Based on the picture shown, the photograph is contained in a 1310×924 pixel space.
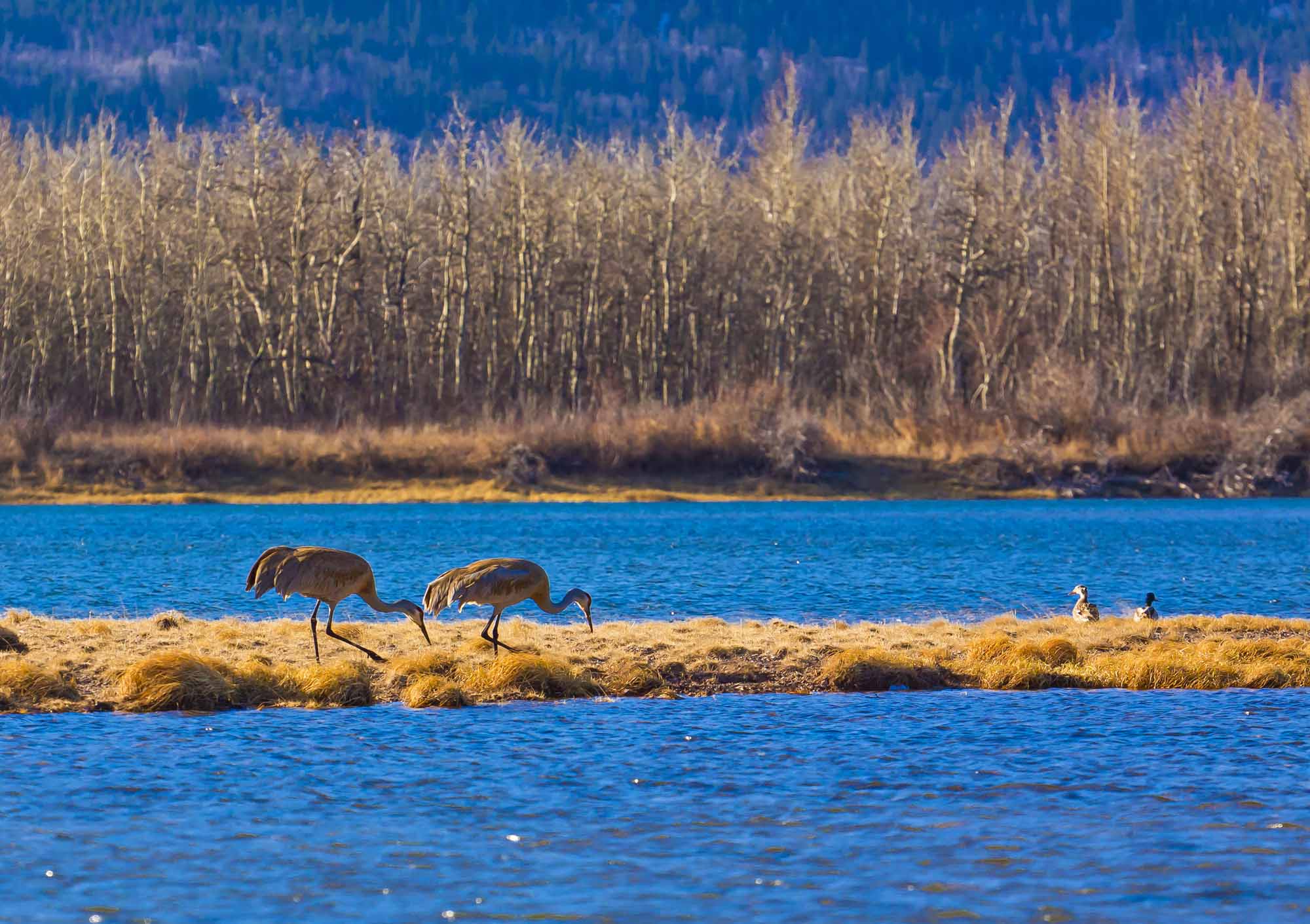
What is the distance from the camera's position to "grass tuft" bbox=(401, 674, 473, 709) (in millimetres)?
17047

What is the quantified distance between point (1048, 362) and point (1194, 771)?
58.3 metres

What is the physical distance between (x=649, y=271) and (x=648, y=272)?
254 millimetres

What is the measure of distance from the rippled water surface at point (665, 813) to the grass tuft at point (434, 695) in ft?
0.82

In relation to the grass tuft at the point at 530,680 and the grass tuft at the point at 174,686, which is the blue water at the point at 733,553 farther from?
the grass tuft at the point at 174,686

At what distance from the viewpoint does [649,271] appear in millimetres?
78062

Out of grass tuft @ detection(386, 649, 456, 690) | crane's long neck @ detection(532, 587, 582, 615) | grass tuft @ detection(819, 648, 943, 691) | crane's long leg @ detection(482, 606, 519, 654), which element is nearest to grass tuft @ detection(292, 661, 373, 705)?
grass tuft @ detection(386, 649, 456, 690)

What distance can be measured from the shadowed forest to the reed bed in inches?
1912

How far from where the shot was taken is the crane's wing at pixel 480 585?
18312mm

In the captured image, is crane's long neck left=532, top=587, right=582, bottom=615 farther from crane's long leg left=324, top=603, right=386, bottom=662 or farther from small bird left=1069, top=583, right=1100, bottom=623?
small bird left=1069, top=583, right=1100, bottom=623

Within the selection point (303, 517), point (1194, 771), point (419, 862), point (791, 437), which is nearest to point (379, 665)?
point (419, 862)

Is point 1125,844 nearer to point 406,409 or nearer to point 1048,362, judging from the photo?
point 1048,362

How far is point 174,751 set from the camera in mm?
14586

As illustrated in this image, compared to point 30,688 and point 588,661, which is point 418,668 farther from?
point 30,688

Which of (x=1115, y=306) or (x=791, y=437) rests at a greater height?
(x=1115, y=306)
